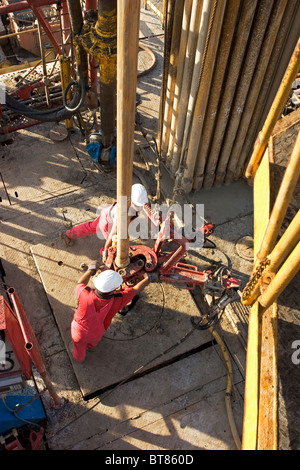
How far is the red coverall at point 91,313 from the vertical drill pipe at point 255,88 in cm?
373

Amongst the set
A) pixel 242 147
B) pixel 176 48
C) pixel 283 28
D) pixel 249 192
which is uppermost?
pixel 283 28

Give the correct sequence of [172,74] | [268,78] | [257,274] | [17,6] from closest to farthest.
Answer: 1. [257,274]
2. [268,78]
3. [172,74]
4. [17,6]

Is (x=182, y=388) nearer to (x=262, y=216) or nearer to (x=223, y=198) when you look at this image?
(x=262, y=216)

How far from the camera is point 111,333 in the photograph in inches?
272

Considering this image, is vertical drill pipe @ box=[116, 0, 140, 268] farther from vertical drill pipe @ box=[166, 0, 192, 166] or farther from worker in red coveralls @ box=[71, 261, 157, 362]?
vertical drill pipe @ box=[166, 0, 192, 166]

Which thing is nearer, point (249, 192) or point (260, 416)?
point (260, 416)

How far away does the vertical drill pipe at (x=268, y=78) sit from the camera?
6404 millimetres

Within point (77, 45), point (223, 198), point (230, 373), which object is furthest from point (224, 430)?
point (77, 45)

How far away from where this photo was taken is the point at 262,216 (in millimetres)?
4418

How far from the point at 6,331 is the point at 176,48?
203 inches

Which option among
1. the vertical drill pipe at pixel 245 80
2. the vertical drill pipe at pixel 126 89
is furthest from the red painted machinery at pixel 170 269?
the vertical drill pipe at pixel 245 80

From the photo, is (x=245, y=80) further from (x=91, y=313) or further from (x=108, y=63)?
(x=91, y=313)

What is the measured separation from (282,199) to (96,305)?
3.25 metres

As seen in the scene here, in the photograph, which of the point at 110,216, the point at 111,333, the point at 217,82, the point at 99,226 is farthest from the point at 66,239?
the point at 217,82
